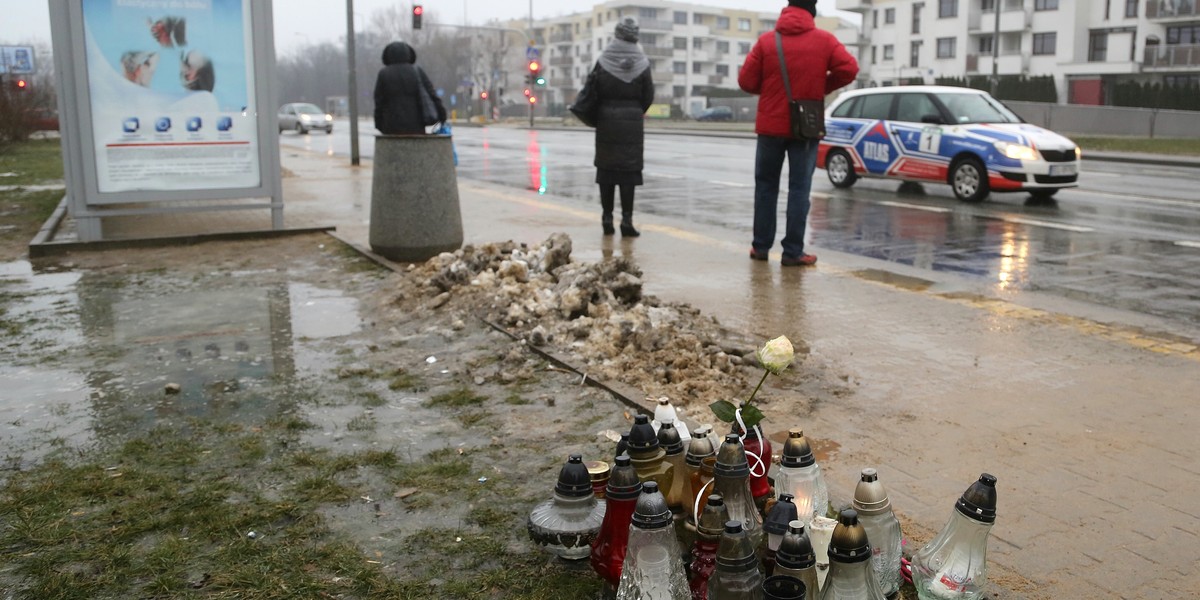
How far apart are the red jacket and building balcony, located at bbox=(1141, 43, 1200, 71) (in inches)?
2202

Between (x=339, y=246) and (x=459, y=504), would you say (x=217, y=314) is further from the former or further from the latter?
(x=459, y=504)

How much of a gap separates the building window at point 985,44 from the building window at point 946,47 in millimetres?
1546

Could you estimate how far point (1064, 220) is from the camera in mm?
12219

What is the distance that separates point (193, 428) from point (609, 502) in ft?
7.37

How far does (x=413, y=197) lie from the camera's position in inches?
337

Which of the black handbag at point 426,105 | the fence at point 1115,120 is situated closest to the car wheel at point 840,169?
the black handbag at point 426,105

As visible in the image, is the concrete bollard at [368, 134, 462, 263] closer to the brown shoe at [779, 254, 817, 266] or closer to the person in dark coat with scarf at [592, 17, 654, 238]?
the person in dark coat with scarf at [592, 17, 654, 238]

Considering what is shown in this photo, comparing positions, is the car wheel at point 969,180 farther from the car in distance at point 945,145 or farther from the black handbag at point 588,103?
the black handbag at point 588,103

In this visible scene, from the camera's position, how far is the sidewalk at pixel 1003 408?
328cm

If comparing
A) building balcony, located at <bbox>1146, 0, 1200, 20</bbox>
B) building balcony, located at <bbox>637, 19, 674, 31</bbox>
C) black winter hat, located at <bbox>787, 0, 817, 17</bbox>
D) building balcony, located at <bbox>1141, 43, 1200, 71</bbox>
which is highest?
building balcony, located at <bbox>637, 19, 674, 31</bbox>

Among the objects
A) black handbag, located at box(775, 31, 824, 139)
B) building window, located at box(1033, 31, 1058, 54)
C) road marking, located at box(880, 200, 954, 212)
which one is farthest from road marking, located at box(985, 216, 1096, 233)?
building window, located at box(1033, 31, 1058, 54)

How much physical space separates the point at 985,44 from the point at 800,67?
6628 centimetres

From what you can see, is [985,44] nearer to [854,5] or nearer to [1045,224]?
[854,5]

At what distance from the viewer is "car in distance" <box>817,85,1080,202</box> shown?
1407 centimetres
